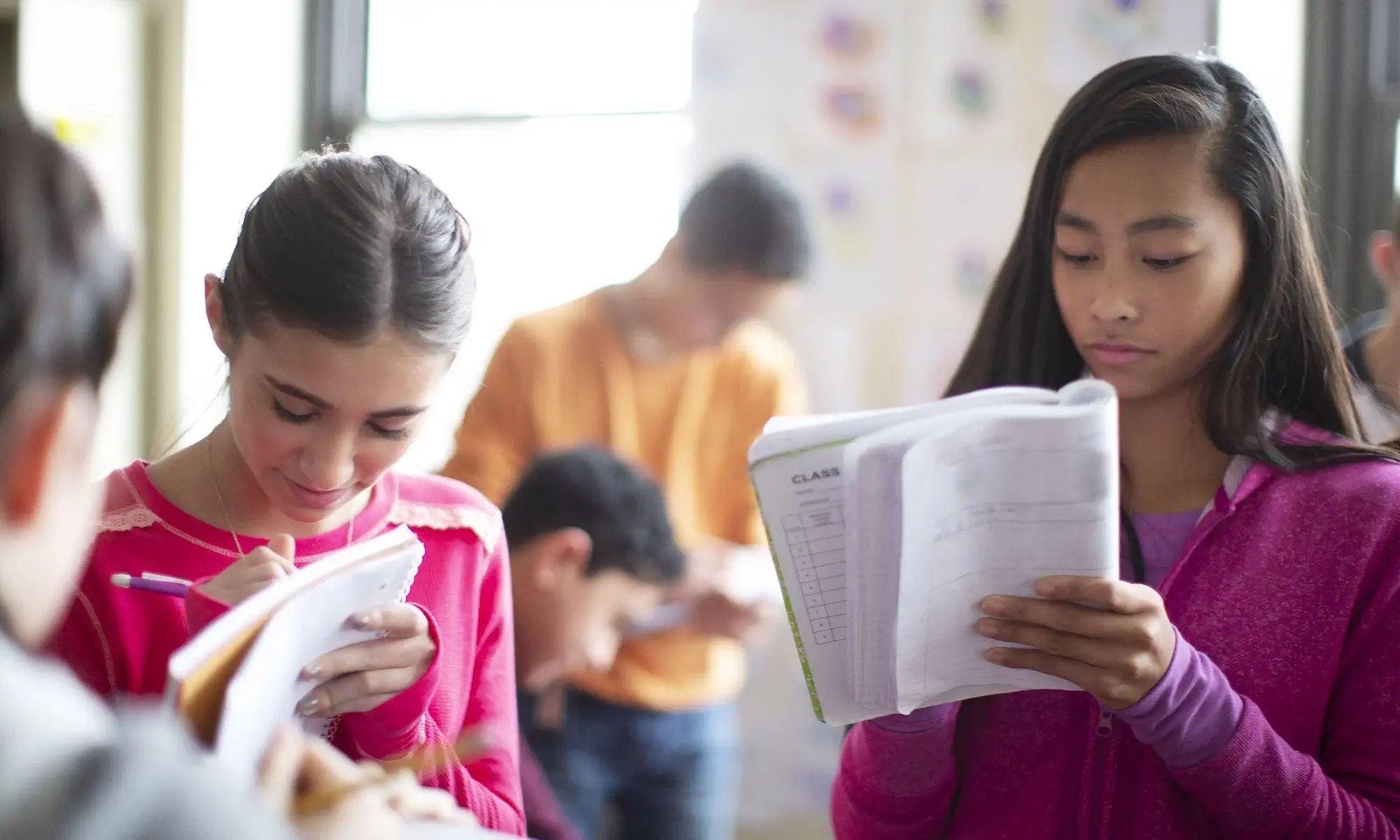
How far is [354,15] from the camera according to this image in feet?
12.3

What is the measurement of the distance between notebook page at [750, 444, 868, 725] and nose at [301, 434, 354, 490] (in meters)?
0.37

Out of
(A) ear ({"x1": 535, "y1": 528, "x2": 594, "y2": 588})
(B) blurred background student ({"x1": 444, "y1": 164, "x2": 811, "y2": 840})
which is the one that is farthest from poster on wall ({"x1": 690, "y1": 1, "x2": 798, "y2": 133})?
(A) ear ({"x1": 535, "y1": 528, "x2": 594, "y2": 588})

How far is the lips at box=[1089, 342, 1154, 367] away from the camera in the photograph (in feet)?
3.60

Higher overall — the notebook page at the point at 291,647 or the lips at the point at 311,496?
the lips at the point at 311,496

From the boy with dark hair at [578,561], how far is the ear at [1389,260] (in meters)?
1.26

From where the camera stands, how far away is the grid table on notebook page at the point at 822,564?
0.93 metres

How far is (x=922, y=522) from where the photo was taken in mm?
900

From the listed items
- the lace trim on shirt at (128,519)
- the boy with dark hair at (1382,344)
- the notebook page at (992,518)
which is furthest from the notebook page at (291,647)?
the boy with dark hair at (1382,344)

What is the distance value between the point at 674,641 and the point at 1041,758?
130 centimetres

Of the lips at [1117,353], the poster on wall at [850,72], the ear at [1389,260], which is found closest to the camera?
the lips at [1117,353]

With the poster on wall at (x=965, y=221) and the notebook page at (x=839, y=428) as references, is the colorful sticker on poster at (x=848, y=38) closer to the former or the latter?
the poster on wall at (x=965, y=221)

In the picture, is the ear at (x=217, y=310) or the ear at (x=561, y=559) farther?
the ear at (x=561, y=559)

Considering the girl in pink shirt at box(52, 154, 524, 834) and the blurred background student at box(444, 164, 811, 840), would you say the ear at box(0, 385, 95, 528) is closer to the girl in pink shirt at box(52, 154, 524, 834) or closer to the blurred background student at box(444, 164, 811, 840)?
the girl in pink shirt at box(52, 154, 524, 834)

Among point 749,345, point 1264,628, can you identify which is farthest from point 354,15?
point 1264,628
